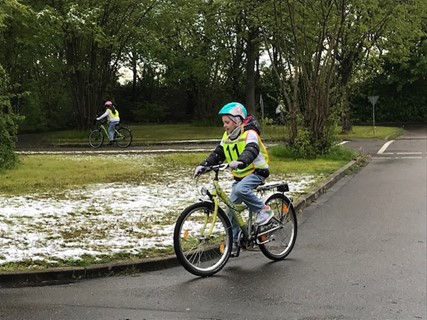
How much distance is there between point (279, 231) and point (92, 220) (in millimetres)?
2993

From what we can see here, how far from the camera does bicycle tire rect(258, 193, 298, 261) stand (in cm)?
655

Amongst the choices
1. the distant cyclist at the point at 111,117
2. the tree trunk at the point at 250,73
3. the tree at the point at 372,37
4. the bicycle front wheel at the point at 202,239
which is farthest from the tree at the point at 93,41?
the bicycle front wheel at the point at 202,239

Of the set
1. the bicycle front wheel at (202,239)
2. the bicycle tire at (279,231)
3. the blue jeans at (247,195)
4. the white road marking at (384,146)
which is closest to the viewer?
the bicycle front wheel at (202,239)

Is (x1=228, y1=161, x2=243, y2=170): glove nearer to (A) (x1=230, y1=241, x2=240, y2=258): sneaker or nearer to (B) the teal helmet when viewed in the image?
(B) the teal helmet

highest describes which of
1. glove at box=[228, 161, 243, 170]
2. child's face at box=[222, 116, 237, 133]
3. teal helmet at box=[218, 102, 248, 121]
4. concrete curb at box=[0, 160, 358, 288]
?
teal helmet at box=[218, 102, 248, 121]

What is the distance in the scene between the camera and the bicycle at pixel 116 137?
79.0ft

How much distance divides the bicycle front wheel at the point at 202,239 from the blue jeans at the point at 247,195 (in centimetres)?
14

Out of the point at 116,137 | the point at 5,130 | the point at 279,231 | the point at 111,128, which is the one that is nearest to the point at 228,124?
the point at 279,231

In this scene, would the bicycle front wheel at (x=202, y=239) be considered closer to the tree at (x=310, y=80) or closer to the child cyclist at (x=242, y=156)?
the child cyclist at (x=242, y=156)

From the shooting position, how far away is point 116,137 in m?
24.2

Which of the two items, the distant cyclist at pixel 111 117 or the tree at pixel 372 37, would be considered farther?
the distant cyclist at pixel 111 117

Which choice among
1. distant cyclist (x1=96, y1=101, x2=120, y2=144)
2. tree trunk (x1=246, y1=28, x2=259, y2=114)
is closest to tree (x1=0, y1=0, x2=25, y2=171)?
distant cyclist (x1=96, y1=101, x2=120, y2=144)

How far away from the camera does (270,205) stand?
670 cm

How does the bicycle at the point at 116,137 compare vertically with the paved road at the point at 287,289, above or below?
above
